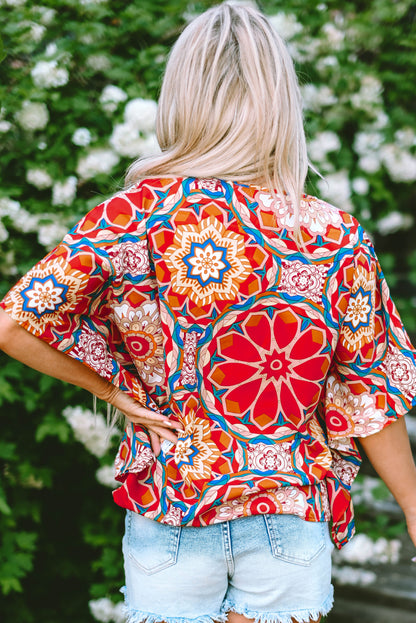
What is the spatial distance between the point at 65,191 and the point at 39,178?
0.12m

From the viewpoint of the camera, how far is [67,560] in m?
2.80

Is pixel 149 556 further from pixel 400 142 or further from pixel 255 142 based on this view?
pixel 400 142

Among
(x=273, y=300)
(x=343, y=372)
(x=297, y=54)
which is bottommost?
(x=343, y=372)

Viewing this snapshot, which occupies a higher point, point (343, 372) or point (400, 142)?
point (400, 142)

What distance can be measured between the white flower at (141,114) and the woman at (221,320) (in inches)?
35.3

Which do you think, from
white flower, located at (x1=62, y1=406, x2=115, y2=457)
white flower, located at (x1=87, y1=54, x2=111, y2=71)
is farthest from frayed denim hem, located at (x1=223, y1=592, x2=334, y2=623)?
white flower, located at (x1=87, y1=54, x2=111, y2=71)

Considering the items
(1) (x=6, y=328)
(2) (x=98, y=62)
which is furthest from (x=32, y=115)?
(1) (x=6, y=328)

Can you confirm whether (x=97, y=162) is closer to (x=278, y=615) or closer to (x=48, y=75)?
(x=48, y=75)

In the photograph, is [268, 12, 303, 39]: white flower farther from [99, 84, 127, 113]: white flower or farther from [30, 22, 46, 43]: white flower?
[30, 22, 46, 43]: white flower

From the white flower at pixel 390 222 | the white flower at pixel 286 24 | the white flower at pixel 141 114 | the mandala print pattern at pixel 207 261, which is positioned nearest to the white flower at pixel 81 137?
the white flower at pixel 141 114

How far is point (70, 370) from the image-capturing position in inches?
54.9

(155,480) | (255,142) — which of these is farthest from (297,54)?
(155,480)

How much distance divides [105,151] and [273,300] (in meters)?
1.33

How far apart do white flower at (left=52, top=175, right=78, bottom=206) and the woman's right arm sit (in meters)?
1.06
